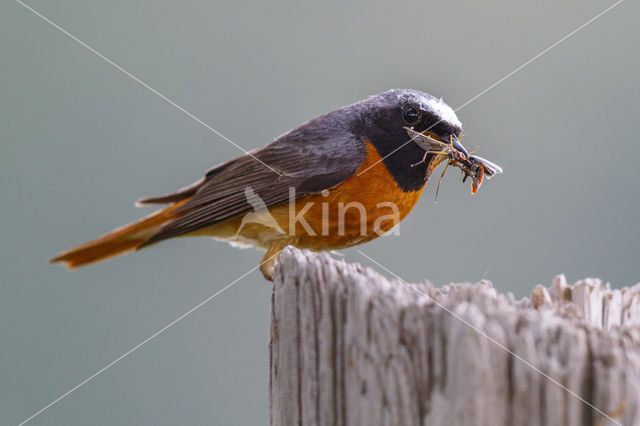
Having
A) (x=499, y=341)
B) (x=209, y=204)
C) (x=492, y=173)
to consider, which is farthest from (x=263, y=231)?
(x=499, y=341)

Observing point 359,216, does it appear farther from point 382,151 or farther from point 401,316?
point 401,316

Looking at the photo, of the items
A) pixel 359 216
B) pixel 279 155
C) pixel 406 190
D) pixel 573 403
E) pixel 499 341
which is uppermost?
pixel 279 155

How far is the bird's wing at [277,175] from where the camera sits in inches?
143

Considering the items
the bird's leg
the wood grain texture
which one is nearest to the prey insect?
the bird's leg

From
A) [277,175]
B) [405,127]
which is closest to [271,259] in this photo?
[277,175]

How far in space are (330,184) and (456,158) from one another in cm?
75

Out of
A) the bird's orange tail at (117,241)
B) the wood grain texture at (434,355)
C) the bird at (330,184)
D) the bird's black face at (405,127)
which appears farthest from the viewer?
the bird's orange tail at (117,241)

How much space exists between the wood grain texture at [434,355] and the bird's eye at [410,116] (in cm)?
211

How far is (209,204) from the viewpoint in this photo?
3861 mm

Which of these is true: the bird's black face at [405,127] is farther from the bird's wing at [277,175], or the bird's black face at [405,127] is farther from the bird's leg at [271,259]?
the bird's leg at [271,259]

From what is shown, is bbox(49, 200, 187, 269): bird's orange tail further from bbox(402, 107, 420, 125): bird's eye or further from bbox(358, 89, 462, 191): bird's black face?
bbox(402, 107, 420, 125): bird's eye

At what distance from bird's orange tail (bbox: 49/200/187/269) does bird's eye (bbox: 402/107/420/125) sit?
163 cm

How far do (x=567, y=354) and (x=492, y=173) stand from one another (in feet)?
8.33

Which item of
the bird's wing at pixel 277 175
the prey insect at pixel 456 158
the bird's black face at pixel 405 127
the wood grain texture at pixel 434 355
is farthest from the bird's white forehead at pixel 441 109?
the wood grain texture at pixel 434 355
